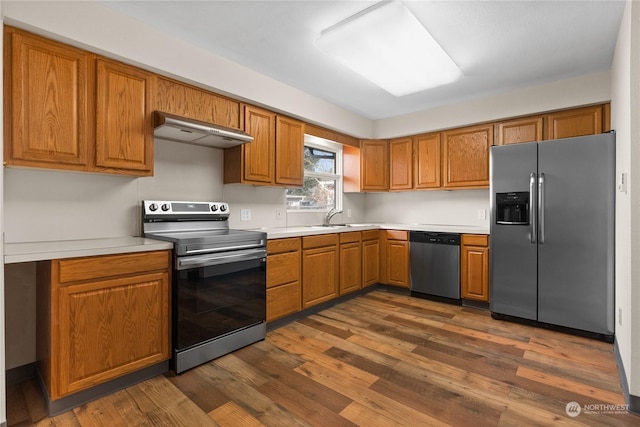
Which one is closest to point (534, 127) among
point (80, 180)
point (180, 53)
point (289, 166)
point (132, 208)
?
point (289, 166)

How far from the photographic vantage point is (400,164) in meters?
4.61

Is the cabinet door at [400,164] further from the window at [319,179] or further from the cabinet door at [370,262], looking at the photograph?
the cabinet door at [370,262]

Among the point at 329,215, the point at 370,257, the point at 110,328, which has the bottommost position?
the point at 110,328

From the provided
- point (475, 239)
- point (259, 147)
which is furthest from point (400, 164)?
point (259, 147)

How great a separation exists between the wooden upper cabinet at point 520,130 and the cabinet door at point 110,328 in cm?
373

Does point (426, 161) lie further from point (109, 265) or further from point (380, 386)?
point (109, 265)

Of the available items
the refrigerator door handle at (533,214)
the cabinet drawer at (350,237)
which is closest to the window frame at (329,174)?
the cabinet drawer at (350,237)

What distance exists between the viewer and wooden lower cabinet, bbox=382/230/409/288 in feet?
13.6

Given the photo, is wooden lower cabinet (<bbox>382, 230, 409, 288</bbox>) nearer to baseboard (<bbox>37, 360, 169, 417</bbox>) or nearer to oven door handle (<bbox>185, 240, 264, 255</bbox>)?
oven door handle (<bbox>185, 240, 264, 255</bbox>)

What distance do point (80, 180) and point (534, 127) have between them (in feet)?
14.0

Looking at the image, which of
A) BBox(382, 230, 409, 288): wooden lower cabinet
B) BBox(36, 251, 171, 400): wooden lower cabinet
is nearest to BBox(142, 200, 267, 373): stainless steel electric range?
BBox(36, 251, 171, 400): wooden lower cabinet

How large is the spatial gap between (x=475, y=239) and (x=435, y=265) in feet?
1.79

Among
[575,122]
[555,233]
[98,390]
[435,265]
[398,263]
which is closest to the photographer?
[98,390]

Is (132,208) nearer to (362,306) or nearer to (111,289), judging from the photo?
(111,289)
